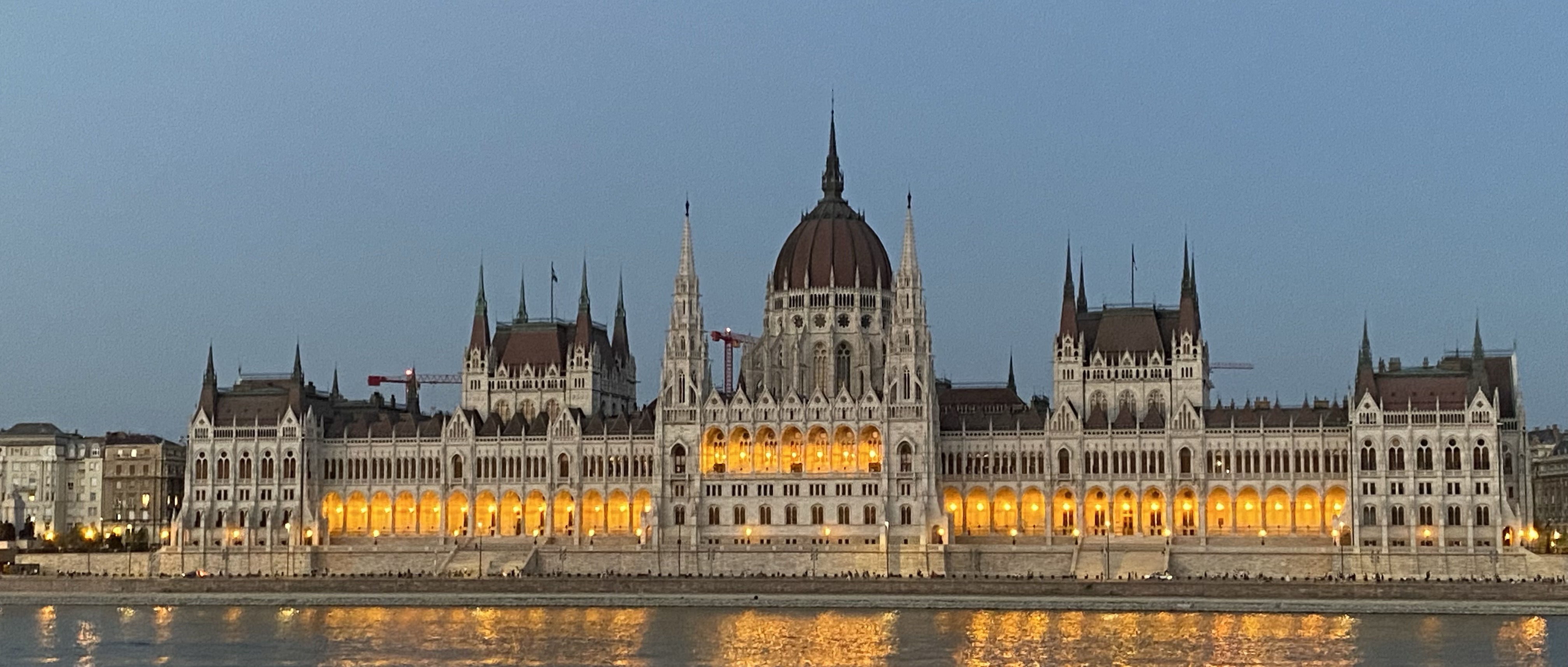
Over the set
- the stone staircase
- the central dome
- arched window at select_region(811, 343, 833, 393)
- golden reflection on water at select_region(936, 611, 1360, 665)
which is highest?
the central dome

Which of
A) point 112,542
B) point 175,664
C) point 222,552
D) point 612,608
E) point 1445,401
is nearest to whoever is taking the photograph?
point 175,664

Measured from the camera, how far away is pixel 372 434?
173500 millimetres

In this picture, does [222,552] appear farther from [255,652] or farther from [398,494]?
[255,652]

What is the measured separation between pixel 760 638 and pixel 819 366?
52.7 metres

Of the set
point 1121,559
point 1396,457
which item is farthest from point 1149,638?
point 1396,457

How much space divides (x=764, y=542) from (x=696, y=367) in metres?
13.4

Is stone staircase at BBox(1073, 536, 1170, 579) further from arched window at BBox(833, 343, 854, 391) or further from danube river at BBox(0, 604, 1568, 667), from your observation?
arched window at BBox(833, 343, 854, 391)

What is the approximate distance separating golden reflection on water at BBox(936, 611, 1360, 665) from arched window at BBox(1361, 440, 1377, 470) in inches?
970

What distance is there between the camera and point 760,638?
399 ft

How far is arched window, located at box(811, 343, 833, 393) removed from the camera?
563ft

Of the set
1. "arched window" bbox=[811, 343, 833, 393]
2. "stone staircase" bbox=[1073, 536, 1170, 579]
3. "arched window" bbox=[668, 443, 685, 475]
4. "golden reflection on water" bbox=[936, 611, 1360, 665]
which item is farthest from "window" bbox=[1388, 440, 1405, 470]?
"arched window" bbox=[668, 443, 685, 475]

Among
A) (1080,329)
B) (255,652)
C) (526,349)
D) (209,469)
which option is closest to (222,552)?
(209,469)

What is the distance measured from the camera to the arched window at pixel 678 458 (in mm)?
165375

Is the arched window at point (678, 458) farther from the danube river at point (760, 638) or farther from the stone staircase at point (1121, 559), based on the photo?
the stone staircase at point (1121, 559)
